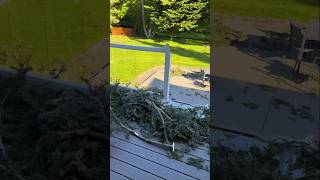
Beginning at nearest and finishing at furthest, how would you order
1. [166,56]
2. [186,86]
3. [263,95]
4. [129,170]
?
1. [263,95]
2. [129,170]
3. [166,56]
4. [186,86]

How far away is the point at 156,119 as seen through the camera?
2.06 metres

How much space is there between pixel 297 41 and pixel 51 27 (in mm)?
909

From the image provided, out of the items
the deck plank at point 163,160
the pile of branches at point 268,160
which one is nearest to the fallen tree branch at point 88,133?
the deck plank at point 163,160

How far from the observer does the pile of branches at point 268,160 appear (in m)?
0.99

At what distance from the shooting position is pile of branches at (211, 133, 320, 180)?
0.99 m

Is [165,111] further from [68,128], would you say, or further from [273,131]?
[273,131]

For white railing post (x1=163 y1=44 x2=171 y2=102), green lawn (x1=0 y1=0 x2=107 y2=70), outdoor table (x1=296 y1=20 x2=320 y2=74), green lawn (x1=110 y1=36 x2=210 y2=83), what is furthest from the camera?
white railing post (x1=163 y1=44 x2=171 y2=102)

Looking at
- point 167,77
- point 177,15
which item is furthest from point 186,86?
point 177,15

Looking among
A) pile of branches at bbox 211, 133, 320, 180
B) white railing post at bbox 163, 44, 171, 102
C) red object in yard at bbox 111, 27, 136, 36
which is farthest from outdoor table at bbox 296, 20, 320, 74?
white railing post at bbox 163, 44, 171, 102

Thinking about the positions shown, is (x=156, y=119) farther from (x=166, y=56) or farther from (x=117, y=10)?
(x=117, y=10)

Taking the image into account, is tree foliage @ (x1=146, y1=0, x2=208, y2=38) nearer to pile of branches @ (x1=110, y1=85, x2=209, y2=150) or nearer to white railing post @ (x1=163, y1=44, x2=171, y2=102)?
white railing post @ (x1=163, y1=44, x2=171, y2=102)

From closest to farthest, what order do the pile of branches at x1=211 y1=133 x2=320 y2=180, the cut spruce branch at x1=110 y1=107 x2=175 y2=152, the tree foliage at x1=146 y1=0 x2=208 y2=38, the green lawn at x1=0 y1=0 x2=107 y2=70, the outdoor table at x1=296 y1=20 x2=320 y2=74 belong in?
the outdoor table at x1=296 y1=20 x2=320 y2=74 < the pile of branches at x1=211 y1=133 x2=320 y2=180 < the green lawn at x1=0 y1=0 x2=107 y2=70 < the tree foliage at x1=146 y1=0 x2=208 y2=38 < the cut spruce branch at x1=110 y1=107 x2=175 y2=152

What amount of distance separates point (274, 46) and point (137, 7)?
812 millimetres

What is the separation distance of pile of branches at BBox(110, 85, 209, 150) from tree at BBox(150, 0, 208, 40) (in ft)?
1.58
